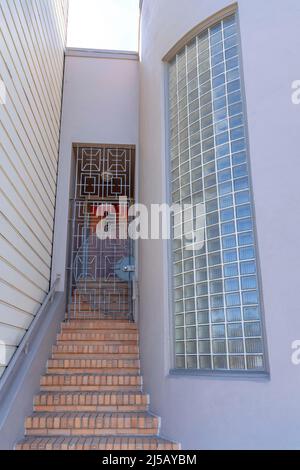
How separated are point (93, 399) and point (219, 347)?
5.61 feet

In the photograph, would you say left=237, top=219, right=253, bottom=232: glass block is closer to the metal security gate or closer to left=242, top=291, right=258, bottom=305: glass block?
left=242, top=291, right=258, bottom=305: glass block

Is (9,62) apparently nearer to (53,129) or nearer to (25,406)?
(53,129)

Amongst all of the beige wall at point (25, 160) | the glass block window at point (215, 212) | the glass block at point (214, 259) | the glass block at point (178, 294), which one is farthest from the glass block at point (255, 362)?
the beige wall at point (25, 160)

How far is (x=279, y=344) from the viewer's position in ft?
8.88

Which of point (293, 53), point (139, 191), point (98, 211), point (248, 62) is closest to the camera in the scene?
point (293, 53)

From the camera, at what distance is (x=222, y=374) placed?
308 cm

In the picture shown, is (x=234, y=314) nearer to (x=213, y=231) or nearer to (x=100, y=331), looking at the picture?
(x=213, y=231)

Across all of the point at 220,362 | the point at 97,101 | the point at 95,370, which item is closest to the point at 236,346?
the point at 220,362

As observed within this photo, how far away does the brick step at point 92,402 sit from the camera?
13.1 ft

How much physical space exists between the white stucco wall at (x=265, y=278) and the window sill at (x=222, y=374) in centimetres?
3

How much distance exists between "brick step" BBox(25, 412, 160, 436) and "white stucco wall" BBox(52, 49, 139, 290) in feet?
10.7

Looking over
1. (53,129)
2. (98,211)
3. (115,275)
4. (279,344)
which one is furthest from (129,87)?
(279,344)

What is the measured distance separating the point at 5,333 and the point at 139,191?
129 inches

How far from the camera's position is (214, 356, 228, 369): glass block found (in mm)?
3131
